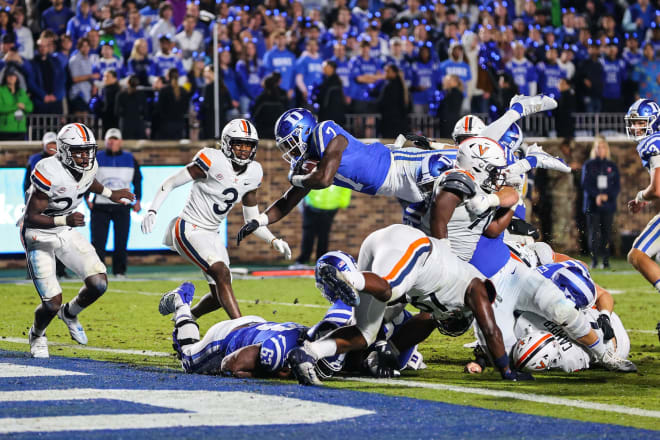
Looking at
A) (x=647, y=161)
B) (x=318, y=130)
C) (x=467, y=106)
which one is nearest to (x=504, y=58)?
(x=467, y=106)

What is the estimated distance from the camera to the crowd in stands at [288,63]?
16.4 m

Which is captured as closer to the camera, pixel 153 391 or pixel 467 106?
pixel 153 391

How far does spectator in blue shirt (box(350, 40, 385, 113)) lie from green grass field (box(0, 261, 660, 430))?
3257 millimetres

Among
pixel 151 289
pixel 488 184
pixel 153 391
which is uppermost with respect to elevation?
pixel 488 184

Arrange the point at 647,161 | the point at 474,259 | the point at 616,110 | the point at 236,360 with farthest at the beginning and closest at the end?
the point at 616,110 → the point at 647,161 → the point at 474,259 → the point at 236,360

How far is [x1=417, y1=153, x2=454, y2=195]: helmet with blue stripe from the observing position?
8.05 m

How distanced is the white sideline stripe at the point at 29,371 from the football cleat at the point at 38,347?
0.68m

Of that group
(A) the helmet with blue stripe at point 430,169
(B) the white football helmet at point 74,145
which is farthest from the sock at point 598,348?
(B) the white football helmet at point 74,145

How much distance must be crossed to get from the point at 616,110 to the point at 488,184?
12.7 m

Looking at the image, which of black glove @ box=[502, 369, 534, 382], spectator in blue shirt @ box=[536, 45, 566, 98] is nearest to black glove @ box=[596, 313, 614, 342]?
black glove @ box=[502, 369, 534, 382]

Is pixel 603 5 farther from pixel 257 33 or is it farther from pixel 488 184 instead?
pixel 488 184

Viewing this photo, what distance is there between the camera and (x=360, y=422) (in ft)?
18.0

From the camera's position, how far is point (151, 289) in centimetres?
1433

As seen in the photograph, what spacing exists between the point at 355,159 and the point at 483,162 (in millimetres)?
1167
